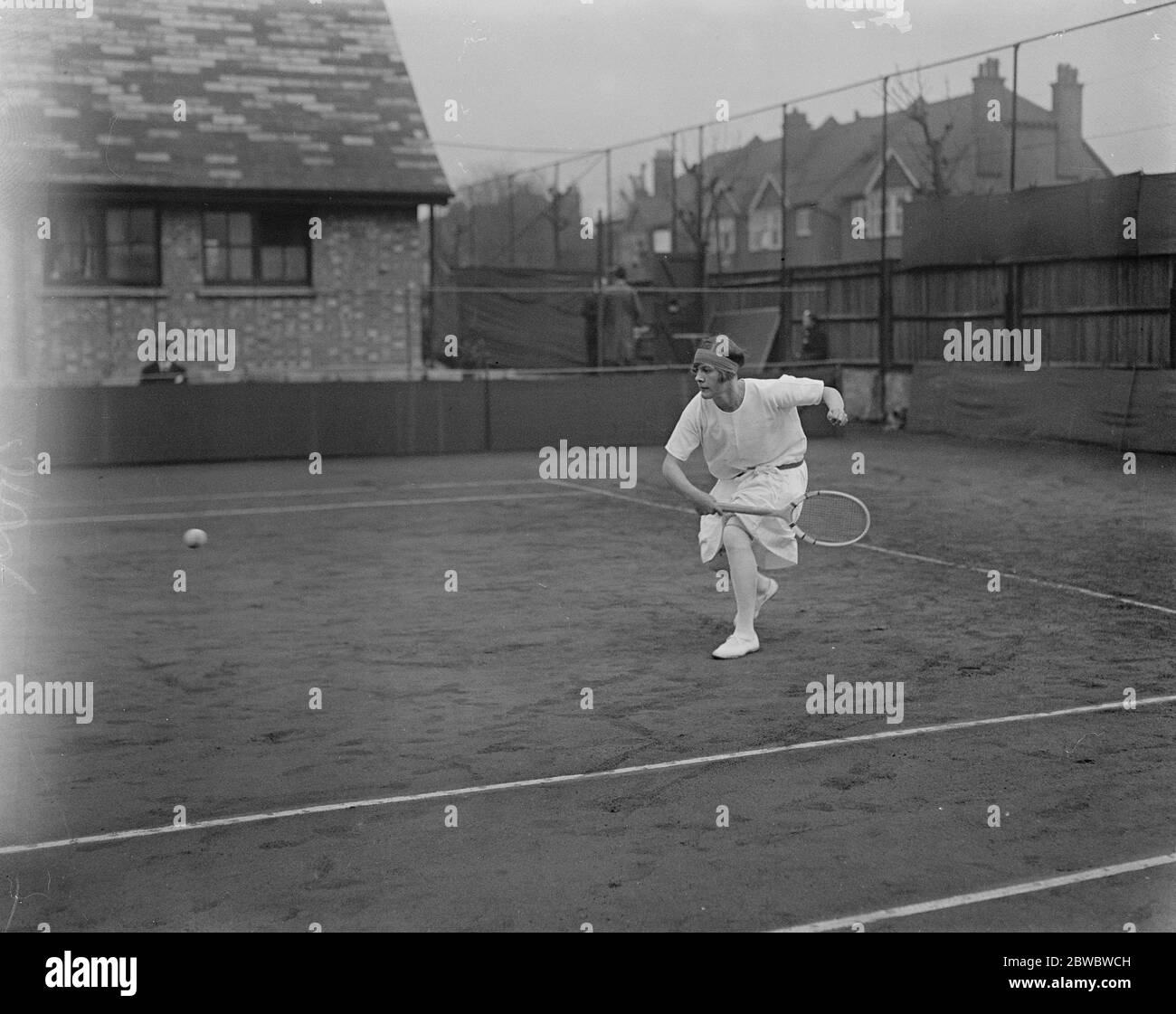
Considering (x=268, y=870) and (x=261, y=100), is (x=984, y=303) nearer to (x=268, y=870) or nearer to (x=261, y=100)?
(x=261, y=100)

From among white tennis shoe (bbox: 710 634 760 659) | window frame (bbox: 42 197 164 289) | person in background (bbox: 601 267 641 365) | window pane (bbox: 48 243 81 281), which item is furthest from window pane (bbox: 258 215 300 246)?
white tennis shoe (bbox: 710 634 760 659)

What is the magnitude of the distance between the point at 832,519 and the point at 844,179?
51352 mm

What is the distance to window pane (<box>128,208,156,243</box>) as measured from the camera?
25.8 m

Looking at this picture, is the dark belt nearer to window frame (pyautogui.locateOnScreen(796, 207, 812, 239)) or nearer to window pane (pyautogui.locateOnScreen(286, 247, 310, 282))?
window pane (pyautogui.locateOnScreen(286, 247, 310, 282))

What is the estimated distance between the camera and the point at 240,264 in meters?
26.4

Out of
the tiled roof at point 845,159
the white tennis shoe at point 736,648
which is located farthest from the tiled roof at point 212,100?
the white tennis shoe at point 736,648

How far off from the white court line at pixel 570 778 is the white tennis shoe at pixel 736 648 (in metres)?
1.74

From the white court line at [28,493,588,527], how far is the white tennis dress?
26.4 feet

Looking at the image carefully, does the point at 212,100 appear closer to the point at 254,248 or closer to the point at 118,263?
the point at 254,248

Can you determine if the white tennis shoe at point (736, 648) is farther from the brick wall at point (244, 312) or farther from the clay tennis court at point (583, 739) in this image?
the brick wall at point (244, 312)
